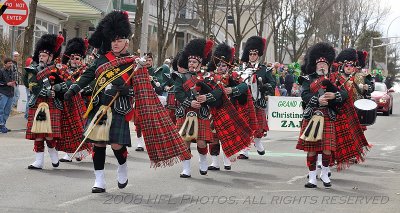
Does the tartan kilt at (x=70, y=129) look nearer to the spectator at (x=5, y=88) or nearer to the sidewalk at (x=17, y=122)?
the spectator at (x=5, y=88)

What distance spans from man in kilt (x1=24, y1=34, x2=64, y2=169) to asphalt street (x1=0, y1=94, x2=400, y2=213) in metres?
0.34

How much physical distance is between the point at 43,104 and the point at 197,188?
2.64 metres

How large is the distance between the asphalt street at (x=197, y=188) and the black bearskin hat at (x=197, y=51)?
158 cm

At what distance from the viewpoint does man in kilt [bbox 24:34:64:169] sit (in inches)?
445

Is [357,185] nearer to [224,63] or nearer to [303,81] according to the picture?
[303,81]

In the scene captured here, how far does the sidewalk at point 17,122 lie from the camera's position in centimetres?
1882

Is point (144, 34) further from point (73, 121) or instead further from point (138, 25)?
point (73, 121)

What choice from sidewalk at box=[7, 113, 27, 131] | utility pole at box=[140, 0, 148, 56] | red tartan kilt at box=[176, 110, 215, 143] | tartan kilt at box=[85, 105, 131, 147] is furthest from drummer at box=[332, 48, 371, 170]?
utility pole at box=[140, 0, 148, 56]

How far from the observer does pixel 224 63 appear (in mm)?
12484

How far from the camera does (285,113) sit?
66.4ft

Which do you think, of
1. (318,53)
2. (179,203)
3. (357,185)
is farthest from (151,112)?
(357,185)

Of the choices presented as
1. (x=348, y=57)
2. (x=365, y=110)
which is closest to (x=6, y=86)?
(x=365, y=110)

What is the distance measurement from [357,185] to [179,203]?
3.18m

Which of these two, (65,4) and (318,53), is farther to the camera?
(65,4)
